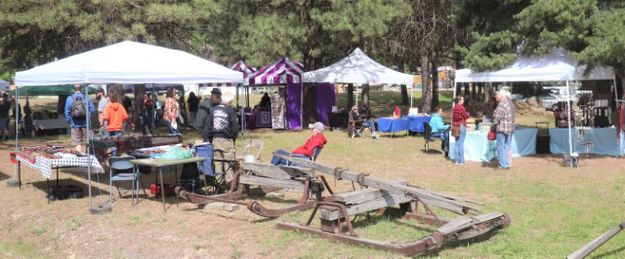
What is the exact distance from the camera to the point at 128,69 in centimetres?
915

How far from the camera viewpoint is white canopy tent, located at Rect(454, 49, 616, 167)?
A: 483 inches

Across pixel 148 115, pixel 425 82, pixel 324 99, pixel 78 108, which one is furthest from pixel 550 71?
pixel 148 115

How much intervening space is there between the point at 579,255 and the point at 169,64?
21.5 feet

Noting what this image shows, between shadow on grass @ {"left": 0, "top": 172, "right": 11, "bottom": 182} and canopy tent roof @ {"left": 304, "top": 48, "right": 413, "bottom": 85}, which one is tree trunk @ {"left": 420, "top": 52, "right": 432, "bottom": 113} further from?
shadow on grass @ {"left": 0, "top": 172, "right": 11, "bottom": 182}

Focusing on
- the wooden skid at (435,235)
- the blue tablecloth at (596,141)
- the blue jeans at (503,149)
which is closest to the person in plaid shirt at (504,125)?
the blue jeans at (503,149)

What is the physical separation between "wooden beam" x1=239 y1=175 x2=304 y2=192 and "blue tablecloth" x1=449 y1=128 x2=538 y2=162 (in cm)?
602

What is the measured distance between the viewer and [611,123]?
47.6 feet

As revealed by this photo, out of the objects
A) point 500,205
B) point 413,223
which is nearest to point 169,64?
point 413,223

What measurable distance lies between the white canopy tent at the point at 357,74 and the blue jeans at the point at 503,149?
8715 millimetres

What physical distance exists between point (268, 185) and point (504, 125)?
17.9 feet

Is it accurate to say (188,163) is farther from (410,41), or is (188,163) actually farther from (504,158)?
(410,41)

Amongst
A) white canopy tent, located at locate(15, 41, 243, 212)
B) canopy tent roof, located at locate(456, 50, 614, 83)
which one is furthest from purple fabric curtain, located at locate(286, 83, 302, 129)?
white canopy tent, located at locate(15, 41, 243, 212)

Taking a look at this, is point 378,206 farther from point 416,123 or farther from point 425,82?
point 425,82

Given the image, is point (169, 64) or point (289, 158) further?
point (169, 64)
